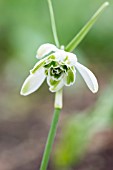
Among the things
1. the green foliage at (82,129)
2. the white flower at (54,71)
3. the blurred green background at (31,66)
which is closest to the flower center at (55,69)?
the white flower at (54,71)

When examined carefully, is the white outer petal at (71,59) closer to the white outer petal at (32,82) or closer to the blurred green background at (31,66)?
the white outer petal at (32,82)

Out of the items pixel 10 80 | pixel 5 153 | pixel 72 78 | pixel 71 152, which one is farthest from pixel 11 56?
pixel 72 78

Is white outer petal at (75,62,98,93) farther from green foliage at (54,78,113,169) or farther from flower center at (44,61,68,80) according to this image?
green foliage at (54,78,113,169)

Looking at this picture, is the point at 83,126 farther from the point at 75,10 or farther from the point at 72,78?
the point at 75,10

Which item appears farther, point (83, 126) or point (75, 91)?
point (75, 91)

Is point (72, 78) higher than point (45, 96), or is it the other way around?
point (45, 96)

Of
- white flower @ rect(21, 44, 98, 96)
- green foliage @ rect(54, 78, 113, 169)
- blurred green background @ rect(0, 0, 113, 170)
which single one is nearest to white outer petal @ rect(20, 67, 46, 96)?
white flower @ rect(21, 44, 98, 96)

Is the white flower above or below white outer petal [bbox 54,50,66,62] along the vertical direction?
below
